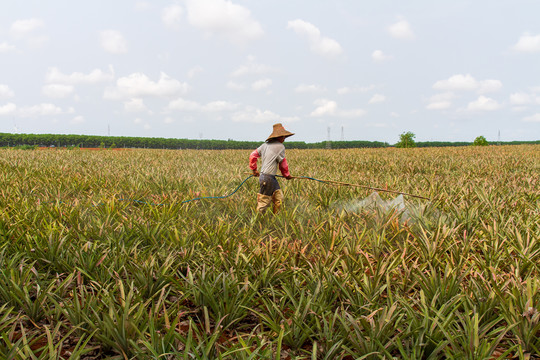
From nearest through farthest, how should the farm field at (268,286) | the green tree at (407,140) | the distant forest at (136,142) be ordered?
the farm field at (268,286)
the green tree at (407,140)
the distant forest at (136,142)

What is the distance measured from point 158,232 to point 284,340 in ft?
6.96

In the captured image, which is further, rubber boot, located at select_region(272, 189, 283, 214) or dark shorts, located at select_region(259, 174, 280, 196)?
rubber boot, located at select_region(272, 189, 283, 214)

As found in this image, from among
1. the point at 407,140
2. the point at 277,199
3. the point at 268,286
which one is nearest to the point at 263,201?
the point at 277,199

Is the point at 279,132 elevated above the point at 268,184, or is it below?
above

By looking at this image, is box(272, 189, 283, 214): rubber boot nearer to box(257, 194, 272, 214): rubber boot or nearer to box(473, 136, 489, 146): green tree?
box(257, 194, 272, 214): rubber boot

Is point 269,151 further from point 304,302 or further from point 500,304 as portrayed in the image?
point 500,304

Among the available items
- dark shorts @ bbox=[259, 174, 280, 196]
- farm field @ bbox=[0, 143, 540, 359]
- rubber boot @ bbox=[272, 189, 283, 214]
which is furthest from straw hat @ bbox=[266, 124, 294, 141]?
farm field @ bbox=[0, 143, 540, 359]

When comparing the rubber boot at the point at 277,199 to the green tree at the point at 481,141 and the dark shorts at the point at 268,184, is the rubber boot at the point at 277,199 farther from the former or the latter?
the green tree at the point at 481,141

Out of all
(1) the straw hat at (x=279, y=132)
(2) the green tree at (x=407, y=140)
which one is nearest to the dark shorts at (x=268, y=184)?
(1) the straw hat at (x=279, y=132)

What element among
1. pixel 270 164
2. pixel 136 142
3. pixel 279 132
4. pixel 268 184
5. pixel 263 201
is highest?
pixel 136 142

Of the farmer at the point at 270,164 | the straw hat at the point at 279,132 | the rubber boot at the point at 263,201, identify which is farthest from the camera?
the rubber boot at the point at 263,201

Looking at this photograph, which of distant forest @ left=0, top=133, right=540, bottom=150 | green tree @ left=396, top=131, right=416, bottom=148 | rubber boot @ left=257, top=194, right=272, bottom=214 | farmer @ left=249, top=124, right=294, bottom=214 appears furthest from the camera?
distant forest @ left=0, top=133, right=540, bottom=150

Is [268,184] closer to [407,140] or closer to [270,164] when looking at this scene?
[270,164]

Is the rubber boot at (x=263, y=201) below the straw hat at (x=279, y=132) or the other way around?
below
